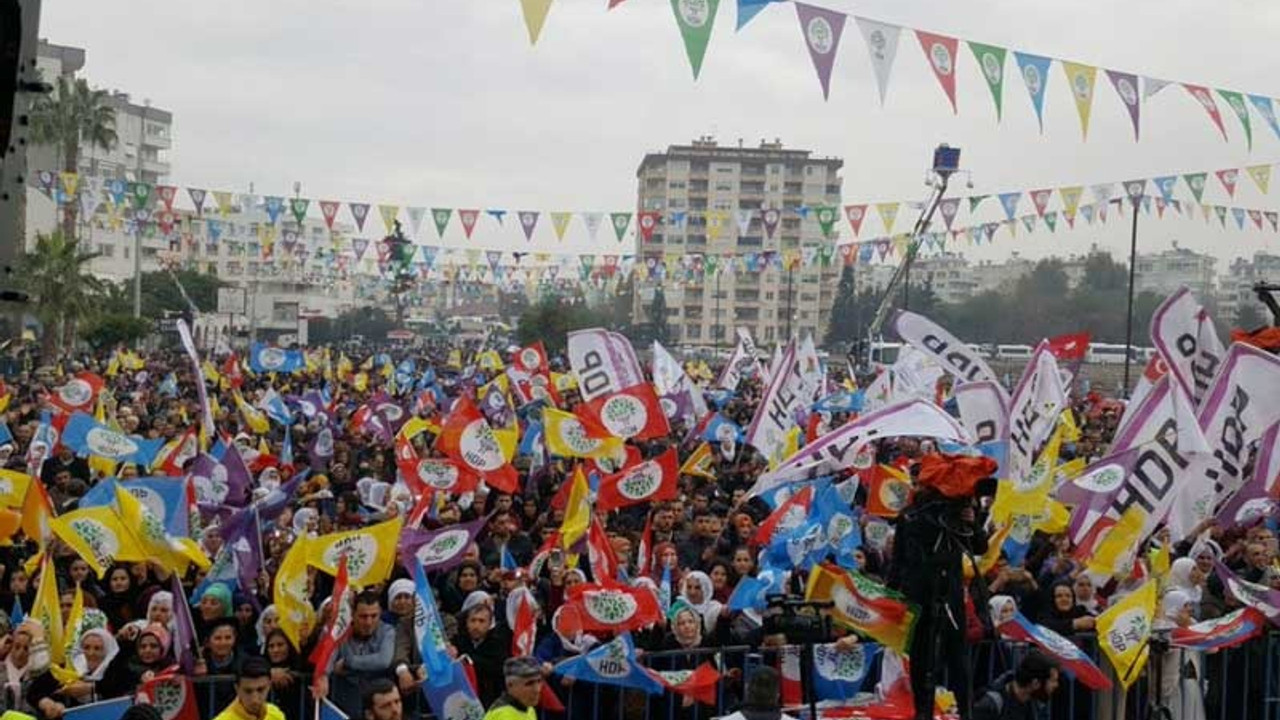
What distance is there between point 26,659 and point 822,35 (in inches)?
395

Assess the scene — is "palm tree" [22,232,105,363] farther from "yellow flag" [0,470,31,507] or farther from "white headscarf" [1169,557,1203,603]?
"white headscarf" [1169,557,1203,603]

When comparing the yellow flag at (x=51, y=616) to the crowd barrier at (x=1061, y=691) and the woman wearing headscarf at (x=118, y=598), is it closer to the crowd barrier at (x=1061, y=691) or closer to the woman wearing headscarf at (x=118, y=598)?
the woman wearing headscarf at (x=118, y=598)

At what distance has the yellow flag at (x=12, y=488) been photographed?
9602 mm

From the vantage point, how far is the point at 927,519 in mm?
6863

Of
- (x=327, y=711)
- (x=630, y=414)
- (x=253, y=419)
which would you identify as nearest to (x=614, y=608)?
(x=327, y=711)

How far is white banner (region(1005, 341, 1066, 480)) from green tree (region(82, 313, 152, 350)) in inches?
1635

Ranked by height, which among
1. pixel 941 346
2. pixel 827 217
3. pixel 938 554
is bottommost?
pixel 938 554

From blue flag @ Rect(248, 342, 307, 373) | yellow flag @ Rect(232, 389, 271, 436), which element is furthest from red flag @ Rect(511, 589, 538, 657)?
blue flag @ Rect(248, 342, 307, 373)

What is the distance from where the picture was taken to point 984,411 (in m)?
11.8

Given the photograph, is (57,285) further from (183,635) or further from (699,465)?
(183,635)

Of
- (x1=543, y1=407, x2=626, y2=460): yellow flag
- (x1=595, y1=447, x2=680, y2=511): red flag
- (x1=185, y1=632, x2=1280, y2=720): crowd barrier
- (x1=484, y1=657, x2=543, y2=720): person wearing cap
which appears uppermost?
(x1=543, y1=407, x2=626, y2=460): yellow flag

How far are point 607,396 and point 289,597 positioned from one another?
696cm

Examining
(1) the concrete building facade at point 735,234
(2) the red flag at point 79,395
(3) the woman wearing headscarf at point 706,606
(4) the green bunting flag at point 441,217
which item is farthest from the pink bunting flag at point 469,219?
(1) the concrete building facade at point 735,234

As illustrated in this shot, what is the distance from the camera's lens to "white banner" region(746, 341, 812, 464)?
1459 cm
